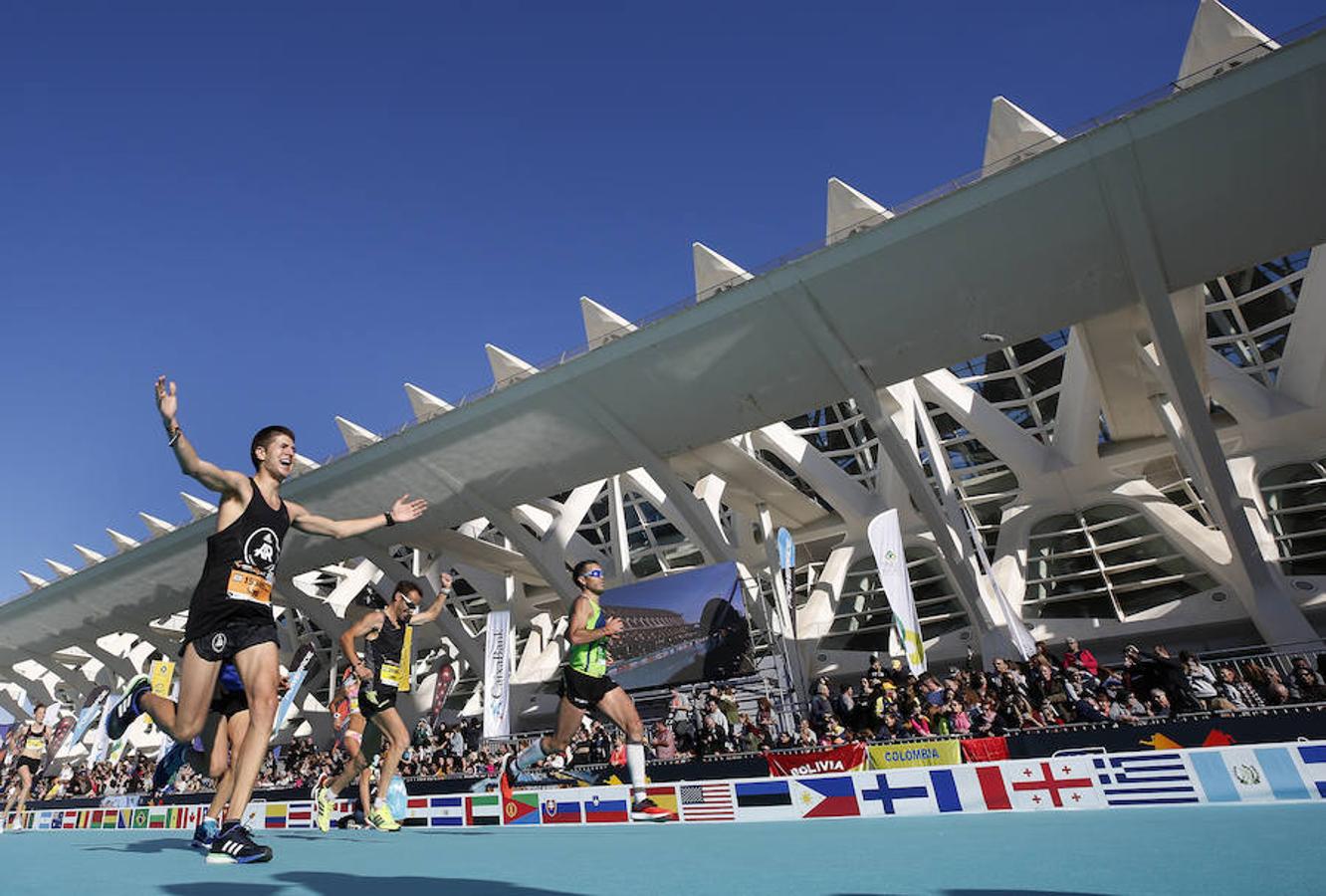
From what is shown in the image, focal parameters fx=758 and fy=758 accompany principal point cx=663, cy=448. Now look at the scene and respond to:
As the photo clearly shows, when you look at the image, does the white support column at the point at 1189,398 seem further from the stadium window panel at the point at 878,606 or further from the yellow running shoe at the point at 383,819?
the yellow running shoe at the point at 383,819

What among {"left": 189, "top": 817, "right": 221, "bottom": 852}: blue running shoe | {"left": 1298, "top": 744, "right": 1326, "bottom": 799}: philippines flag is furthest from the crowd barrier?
{"left": 189, "top": 817, "right": 221, "bottom": 852}: blue running shoe

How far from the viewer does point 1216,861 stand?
245cm

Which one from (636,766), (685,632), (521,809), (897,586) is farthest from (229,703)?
(685,632)

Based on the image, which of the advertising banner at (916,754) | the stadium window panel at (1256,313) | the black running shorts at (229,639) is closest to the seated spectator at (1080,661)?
the advertising banner at (916,754)

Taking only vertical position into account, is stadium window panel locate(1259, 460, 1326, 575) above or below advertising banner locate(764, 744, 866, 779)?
above

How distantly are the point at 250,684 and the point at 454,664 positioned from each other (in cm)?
3783

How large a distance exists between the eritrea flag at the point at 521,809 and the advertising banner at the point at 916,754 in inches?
198

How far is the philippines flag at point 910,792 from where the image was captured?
5.54 metres

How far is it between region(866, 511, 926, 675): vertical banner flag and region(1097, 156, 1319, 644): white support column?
271 inches

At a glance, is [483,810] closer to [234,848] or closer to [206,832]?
[206,832]

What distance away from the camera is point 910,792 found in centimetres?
568

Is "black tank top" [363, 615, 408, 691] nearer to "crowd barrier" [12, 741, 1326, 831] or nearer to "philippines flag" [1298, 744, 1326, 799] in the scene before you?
"crowd barrier" [12, 741, 1326, 831]

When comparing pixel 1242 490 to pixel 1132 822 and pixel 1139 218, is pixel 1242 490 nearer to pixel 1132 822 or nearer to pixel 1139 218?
pixel 1139 218

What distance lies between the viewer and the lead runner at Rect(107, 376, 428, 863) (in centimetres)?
346
